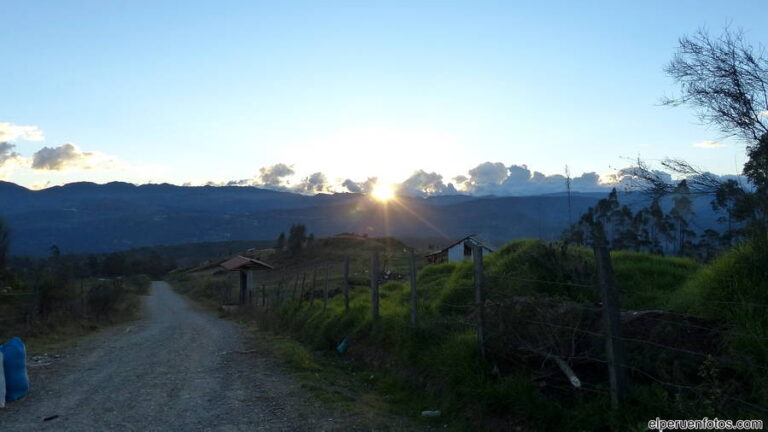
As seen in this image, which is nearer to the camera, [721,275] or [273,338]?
[721,275]

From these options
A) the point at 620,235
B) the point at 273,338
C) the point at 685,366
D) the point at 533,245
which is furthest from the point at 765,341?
the point at 620,235

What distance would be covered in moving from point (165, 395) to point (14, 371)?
2.31 m

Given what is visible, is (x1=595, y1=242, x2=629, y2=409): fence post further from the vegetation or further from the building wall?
the building wall

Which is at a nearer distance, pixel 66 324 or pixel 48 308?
pixel 66 324

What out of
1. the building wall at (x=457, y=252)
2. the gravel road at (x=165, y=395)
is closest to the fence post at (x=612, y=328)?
the gravel road at (x=165, y=395)

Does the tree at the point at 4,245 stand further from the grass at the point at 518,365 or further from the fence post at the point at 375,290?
the fence post at the point at 375,290

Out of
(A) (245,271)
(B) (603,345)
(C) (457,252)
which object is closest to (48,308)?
(A) (245,271)

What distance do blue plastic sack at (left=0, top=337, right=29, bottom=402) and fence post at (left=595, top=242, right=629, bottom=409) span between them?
332 inches

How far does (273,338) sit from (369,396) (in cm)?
841

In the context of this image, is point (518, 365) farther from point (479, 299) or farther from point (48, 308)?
point (48, 308)

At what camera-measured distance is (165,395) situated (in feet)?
29.9

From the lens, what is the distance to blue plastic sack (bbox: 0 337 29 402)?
350 inches

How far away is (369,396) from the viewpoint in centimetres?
924

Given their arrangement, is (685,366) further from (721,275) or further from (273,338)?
(273,338)
